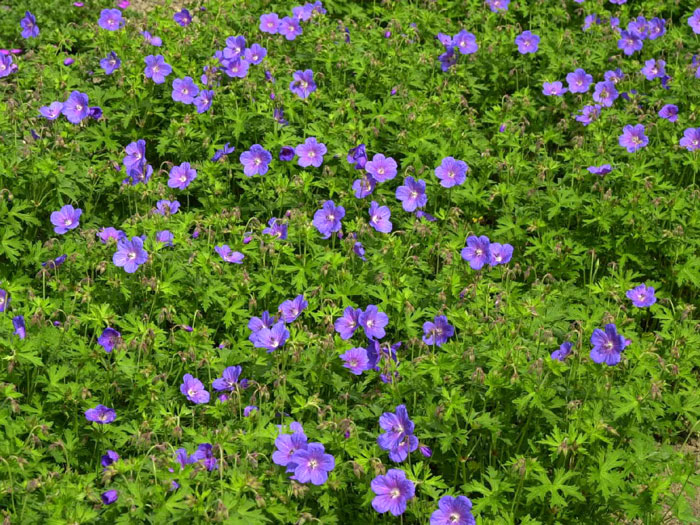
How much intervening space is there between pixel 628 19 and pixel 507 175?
Answer: 2.46 metres

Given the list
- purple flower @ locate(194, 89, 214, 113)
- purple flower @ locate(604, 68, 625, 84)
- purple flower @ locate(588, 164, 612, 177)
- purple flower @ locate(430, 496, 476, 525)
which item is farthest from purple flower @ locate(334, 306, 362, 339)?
purple flower @ locate(604, 68, 625, 84)

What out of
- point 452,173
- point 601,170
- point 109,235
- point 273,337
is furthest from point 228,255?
point 601,170

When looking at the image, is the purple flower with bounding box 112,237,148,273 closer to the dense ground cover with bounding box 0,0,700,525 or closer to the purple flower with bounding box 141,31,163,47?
the dense ground cover with bounding box 0,0,700,525

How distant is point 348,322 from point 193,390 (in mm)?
881

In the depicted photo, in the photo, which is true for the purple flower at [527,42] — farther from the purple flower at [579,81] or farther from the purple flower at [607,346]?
the purple flower at [607,346]

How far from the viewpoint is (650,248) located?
18.3 feet

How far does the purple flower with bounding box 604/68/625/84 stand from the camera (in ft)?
21.9

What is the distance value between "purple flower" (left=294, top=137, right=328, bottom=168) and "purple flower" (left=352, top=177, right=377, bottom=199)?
30 cm

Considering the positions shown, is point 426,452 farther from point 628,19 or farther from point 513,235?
point 628,19

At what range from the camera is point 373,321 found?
15.5 ft

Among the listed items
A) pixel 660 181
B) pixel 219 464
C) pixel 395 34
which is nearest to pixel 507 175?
pixel 660 181

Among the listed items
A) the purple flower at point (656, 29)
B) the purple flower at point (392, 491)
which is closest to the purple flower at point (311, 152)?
the purple flower at point (392, 491)

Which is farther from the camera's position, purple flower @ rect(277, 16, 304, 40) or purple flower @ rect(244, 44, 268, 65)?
purple flower @ rect(277, 16, 304, 40)

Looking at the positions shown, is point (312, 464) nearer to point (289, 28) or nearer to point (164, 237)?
point (164, 237)
